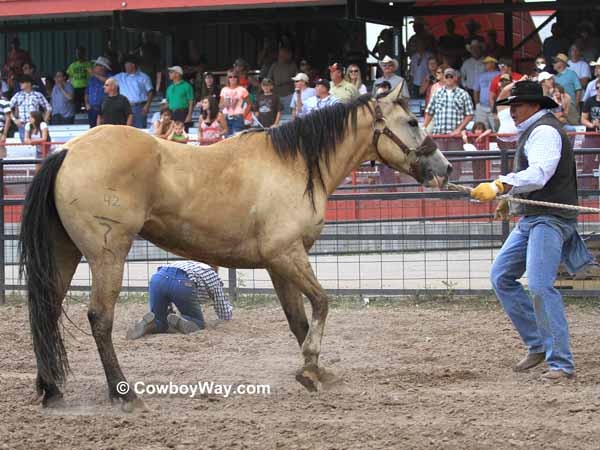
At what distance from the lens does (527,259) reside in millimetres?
6938

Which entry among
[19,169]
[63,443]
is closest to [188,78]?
[19,169]

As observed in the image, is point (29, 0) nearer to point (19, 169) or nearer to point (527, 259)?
point (19, 169)

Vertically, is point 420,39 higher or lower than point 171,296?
higher

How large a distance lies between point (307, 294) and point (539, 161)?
5.48 feet

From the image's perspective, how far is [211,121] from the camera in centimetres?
1622

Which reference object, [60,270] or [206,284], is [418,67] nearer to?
[206,284]

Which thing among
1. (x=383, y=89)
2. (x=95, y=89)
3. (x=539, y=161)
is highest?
(x=95, y=89)

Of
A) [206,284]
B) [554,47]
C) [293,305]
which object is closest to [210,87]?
[554,47]

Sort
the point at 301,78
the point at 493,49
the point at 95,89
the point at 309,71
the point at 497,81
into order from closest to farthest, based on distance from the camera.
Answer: the point at 497,81 → the point at 301,78 → the point at 493,49 → the point at 309,71 → the point at 95,89

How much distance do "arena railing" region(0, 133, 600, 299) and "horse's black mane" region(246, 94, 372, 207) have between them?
Answer: 3520mm

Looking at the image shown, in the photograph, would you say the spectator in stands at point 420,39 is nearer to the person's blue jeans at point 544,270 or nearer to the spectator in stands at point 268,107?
the spectator in stands at point 268,107

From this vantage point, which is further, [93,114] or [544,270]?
[93,114]

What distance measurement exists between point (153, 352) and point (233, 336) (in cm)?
90

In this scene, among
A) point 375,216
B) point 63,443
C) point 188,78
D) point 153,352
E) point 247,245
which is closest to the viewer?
point 63,443
